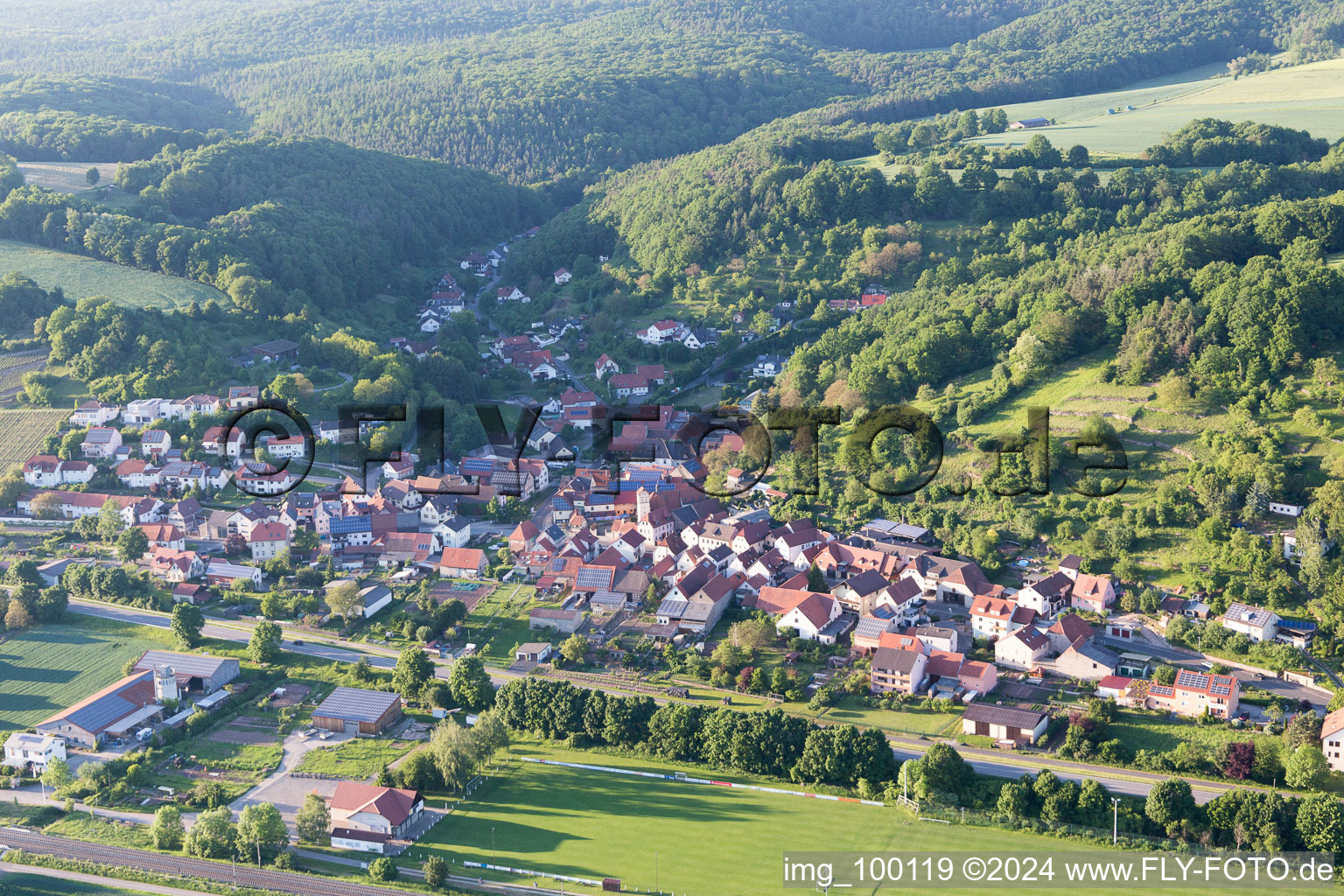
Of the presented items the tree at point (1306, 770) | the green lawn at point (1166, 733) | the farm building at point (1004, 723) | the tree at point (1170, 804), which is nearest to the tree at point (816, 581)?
the farm building at point (1004, 723)

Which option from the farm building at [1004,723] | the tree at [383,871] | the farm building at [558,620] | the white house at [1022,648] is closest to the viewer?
the tree at [383,871]

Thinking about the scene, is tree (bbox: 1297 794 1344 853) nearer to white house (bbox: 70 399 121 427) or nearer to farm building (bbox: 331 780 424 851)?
farm building (bbox: 331 780 424 851)

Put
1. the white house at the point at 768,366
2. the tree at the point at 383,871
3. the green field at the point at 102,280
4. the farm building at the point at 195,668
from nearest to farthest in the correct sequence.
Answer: the tree at the point at 383,871
the farm building at the point at 195,668
the white house at the point at 768,366
the green field at the point at 102,280

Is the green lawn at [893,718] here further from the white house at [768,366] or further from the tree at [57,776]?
the white house at [768,366]

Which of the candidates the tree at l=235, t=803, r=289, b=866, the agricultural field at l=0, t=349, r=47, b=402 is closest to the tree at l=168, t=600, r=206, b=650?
the tree at l=235, t=803, r=289, b=866

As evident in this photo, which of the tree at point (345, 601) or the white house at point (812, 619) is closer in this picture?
the white house at point (812, 619)

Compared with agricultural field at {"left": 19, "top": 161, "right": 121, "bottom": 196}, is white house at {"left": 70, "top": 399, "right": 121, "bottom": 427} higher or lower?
lower
